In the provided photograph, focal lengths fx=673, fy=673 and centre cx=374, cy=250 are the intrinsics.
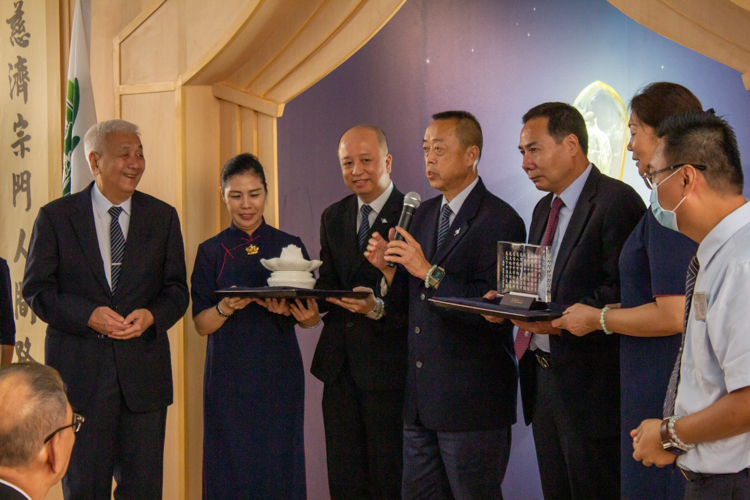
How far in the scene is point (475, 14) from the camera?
504 cm

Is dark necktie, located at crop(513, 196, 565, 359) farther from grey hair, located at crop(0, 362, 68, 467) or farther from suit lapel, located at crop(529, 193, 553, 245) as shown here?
grey hair, located at crop(0, 362, 68, 467)

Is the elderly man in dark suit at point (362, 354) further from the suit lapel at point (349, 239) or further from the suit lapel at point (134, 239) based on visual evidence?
the suit lapel at point (134, 239)

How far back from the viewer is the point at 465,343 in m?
2.60

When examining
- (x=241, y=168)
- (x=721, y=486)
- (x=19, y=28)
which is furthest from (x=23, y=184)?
(x=721, y=486)

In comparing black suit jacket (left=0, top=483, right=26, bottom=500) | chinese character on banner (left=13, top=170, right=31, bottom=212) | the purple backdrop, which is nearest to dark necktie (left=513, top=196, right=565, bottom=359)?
black suit jacket (left=0, top=483, right=26, bottom=500)

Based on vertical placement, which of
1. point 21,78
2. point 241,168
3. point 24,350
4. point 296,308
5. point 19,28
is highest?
point 19,28

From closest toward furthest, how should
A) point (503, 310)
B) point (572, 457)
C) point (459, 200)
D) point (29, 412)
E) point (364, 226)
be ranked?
point (29, 412)
point (503, 310)
point (572, 457)
point (459, 200)
point (364, 226)

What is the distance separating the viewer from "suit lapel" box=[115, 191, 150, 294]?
9.55ft

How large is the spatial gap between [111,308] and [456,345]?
1.46 metres

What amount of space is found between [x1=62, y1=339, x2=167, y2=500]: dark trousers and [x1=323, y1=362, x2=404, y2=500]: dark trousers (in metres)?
0.76

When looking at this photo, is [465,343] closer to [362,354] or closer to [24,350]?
[362,354]

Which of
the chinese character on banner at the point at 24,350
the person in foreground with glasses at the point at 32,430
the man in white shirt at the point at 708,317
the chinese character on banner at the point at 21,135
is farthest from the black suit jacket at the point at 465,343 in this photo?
the chinese character on banner at the point at 21,135

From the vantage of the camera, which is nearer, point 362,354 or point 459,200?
point 459,200

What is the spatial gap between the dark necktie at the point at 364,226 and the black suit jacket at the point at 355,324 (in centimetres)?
3
